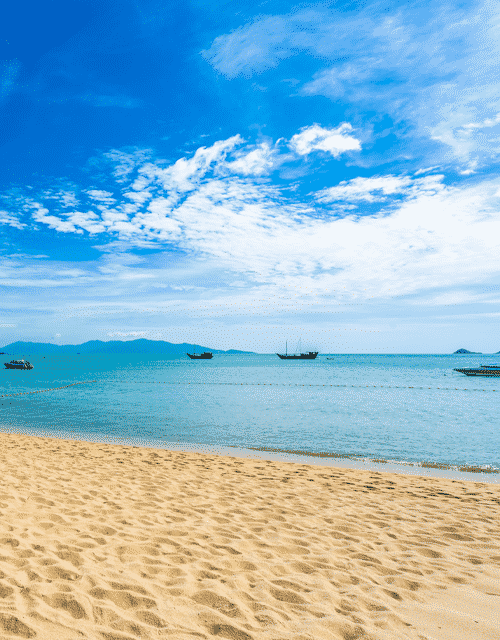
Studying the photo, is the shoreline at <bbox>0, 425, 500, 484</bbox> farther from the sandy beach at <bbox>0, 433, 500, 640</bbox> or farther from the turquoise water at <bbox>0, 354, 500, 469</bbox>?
the sandy beach at <bbox>0, 433, 500, 640</bbox>

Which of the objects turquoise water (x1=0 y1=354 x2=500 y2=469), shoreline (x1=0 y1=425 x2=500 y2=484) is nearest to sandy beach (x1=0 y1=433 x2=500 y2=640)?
shoreline (x1=0 y1=425 x2=500 y2=484)

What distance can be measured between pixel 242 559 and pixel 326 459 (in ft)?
30.2

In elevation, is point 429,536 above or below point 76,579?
below

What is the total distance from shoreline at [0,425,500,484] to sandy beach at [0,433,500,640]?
263cm

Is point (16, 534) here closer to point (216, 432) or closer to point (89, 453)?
point (89, 453)

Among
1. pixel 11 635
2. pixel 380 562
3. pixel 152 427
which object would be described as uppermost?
pixel 11 635

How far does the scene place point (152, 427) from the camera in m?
20.2

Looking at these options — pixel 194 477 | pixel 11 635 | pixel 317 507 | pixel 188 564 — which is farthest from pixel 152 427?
pixel 11 635

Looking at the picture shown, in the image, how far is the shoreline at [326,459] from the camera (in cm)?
1191

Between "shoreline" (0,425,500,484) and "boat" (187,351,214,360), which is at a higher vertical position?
"boat" (187,351,214,360)

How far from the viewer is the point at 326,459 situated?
44.7 feet

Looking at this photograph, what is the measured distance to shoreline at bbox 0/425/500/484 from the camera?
1191 cm

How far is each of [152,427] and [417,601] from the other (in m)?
17.7

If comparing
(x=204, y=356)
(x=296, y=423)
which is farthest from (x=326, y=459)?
(x=204, y=356)
